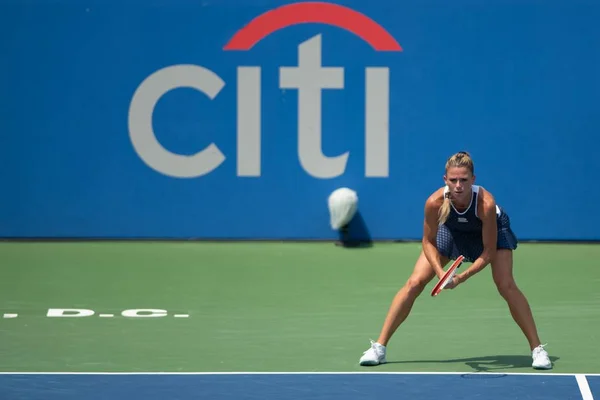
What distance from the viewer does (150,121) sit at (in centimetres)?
1362

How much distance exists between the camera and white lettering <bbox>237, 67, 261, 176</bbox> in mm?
13570

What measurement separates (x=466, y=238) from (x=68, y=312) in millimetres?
3480

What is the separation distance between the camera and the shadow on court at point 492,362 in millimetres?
8055

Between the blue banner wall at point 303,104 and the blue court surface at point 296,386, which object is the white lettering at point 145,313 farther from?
the blue banner wall at point 303,104

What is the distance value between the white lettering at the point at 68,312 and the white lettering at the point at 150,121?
371cm

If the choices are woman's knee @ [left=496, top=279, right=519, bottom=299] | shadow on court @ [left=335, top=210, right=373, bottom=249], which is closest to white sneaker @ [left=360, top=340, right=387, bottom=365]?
woman's knee @ [left=496, top=279, right=519, bottom=299]

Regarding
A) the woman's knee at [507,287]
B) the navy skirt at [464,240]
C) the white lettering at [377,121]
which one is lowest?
the woman's knee at [507,287]

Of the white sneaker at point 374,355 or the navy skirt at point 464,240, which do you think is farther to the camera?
the navy skirt at point 464,240

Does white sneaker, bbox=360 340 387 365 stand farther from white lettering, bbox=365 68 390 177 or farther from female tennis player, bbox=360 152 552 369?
white lettering, bbox=365 68 390 177

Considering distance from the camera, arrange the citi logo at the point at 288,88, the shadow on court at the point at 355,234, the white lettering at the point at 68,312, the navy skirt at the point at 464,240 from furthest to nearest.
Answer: the shadow on court at the point at 355,234, the citi logo at the point at 288,88, the white lettering at the point at 68,312, the navy skirt at the point at 464,240

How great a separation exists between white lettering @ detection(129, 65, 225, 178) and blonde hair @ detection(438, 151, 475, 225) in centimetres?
598

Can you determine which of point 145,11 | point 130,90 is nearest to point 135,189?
point 130,90

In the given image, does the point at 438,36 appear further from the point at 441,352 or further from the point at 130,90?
the point at 441,352

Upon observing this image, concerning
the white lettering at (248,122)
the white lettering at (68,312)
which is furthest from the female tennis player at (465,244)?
the white lettering at (248,122)
